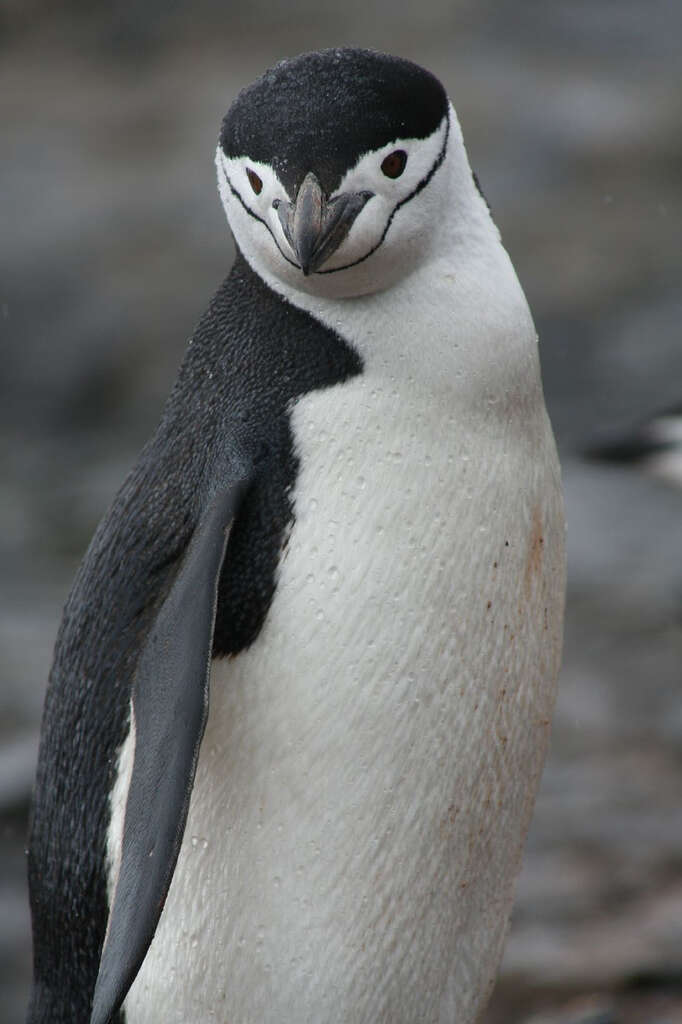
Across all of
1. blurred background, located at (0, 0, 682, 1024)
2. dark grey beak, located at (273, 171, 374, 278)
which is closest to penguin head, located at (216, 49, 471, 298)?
dark grey beak, located at (273, 171, 374, 278)

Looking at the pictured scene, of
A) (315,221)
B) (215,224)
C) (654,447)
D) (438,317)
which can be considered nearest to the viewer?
(315,221)

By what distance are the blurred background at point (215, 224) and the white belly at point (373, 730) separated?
1.87 meters

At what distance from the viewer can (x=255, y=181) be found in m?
1.26

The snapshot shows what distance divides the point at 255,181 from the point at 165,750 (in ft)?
1.59

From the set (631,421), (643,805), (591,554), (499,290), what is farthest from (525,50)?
(499,290)

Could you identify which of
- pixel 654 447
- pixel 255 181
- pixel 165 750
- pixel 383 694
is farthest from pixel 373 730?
pixel 654 447

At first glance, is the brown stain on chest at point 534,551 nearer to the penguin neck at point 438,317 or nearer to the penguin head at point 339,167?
the penguin neck at point 438,317

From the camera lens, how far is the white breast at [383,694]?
136 centimetres

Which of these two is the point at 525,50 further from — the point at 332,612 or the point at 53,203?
the point at 332,612

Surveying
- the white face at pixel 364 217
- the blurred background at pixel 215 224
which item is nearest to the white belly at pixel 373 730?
the white face at pixel 364 217

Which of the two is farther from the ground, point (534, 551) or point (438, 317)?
point (438, 317)

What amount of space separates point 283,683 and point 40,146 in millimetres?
4005

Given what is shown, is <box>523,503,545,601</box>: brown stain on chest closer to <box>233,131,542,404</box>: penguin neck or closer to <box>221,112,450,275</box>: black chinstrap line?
<box>233,131,542,404</box>: penguin neck

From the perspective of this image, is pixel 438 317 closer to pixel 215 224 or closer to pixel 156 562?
pixel 156 562
